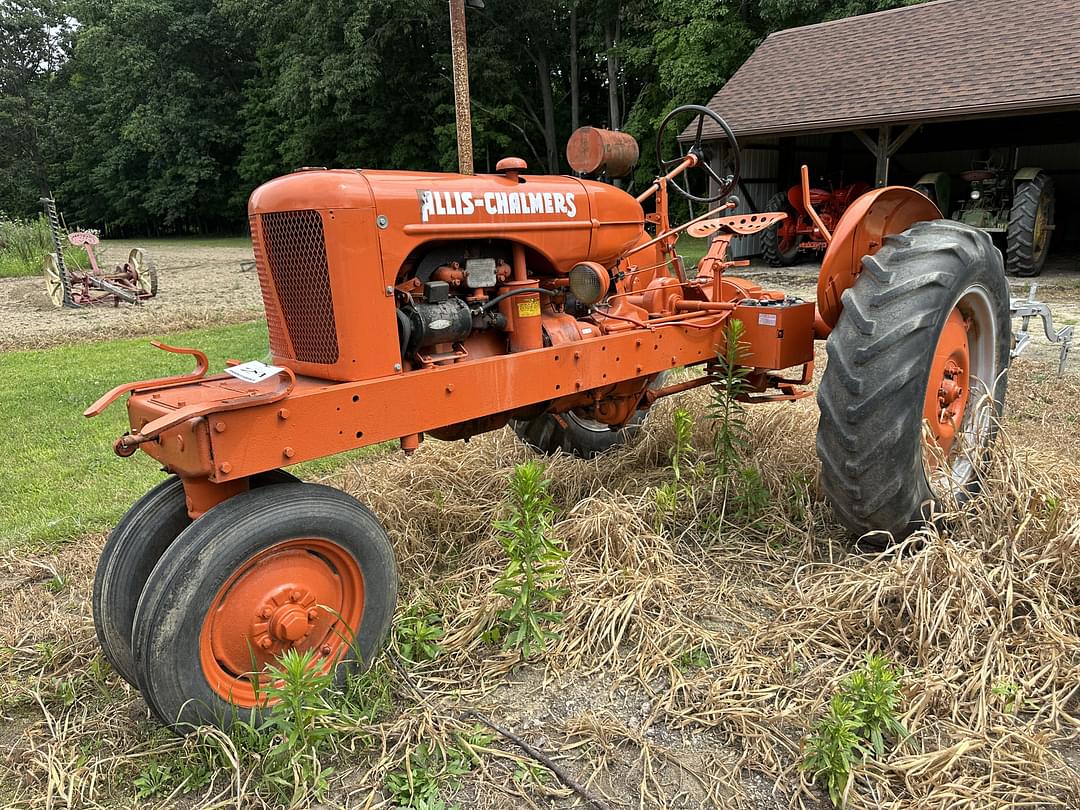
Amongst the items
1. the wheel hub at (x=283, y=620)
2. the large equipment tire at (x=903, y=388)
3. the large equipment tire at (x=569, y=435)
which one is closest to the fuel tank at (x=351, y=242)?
the wheel hub at (x=283, y=620)

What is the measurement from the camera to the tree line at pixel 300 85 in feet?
72.1

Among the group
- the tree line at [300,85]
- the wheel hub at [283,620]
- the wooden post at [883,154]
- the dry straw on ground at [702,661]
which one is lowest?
the dry straw on ground at [702,661]

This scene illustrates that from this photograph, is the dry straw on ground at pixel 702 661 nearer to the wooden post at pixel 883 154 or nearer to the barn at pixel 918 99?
the barn at pixel 918 99

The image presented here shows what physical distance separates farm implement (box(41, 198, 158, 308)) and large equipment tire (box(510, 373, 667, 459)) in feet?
34.5

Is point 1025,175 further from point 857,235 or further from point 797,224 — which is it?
point 857,235

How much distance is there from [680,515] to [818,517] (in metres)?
0.58

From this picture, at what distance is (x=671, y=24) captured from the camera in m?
20.6

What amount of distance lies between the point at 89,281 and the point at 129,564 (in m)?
12.5

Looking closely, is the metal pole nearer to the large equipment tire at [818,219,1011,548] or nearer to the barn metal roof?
the large equipment tire at [818,219,1011,548]

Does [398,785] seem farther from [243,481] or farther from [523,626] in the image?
[243,481]

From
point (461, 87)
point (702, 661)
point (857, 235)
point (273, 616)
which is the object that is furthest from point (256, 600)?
point (461, 87)

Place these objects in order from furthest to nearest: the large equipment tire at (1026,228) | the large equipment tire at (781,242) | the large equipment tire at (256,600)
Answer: the large equipment tire at (781,242) < the large equipment tire at (1026,228) < the large equipment tire at (256,600)

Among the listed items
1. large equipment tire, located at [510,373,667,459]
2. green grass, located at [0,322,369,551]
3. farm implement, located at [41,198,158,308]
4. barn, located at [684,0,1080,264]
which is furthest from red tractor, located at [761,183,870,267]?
farm implement, located at [41,198,158,308]

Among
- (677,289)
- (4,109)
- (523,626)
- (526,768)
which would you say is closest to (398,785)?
(526,768)
